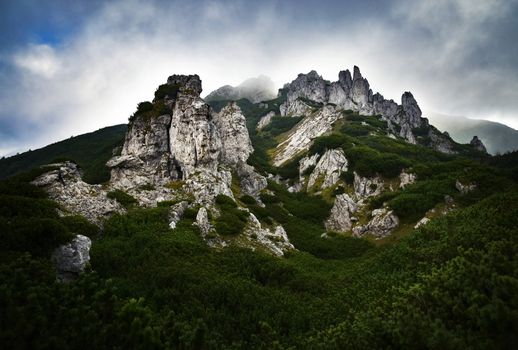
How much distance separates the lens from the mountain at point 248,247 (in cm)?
1642

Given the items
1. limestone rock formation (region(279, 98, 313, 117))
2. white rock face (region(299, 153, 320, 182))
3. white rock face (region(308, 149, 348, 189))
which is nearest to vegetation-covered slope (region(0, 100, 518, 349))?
white rock face (region(308, 149, 348, 189))

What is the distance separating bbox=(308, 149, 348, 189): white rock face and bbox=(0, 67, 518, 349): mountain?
19.7 inches

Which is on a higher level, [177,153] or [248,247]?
[177,153]

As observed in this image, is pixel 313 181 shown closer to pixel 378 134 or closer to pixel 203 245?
pixel 378 134

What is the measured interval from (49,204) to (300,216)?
2158 inches

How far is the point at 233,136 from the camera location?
113 meters

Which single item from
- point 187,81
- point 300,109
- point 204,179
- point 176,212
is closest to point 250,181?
point 204,179

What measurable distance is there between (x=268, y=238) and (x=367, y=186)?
4106 cm

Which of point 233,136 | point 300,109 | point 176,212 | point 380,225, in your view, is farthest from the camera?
point 300,109

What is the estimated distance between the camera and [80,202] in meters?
49.7

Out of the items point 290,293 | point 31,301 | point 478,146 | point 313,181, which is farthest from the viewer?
point 478,146

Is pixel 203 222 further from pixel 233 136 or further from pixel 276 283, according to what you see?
pixel 233 136

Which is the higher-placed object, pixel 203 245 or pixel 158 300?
pixel 203 245

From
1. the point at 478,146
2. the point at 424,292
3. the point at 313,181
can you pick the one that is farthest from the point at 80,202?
the point at 478,146
